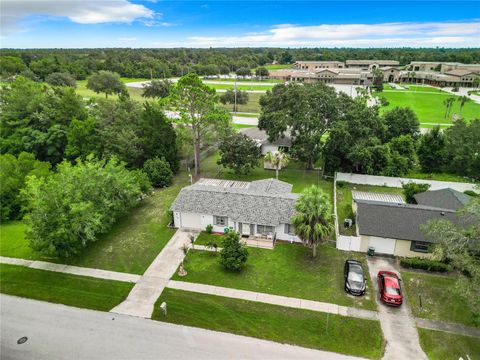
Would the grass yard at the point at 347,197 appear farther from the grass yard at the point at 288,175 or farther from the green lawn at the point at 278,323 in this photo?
the green lawn at the point at 278,323

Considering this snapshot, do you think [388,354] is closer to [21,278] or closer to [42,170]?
[21,278]

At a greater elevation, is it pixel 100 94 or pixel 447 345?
pixel 100 94

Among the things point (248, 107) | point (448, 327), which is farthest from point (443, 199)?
point (248, 107)

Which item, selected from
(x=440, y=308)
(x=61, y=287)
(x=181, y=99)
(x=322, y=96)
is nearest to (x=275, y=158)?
(x=322, y=96)

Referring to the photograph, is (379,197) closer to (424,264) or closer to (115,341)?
(424,264)

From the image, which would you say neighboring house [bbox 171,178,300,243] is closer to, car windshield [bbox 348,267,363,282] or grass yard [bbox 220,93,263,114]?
car windshield [bbox 348,267,363,282]

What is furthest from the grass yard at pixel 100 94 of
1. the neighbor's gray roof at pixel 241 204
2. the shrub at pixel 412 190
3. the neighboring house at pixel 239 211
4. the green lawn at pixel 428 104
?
the shrub at pixel 412 190
